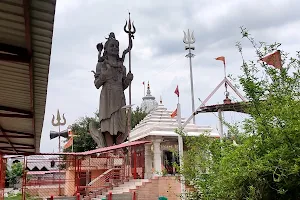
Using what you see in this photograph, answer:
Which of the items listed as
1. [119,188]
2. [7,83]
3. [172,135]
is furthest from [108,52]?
[7,83]

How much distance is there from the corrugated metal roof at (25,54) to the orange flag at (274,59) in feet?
9.88

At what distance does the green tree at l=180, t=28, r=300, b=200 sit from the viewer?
14.6 ft

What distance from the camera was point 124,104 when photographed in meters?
19.9

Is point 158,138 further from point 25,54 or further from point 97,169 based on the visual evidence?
point 25,54

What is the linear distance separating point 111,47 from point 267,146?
15.3 metres

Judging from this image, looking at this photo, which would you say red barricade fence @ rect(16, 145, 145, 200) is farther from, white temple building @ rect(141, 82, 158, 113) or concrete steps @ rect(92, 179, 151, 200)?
white temple building @ rect(141, 82, 158, 113)

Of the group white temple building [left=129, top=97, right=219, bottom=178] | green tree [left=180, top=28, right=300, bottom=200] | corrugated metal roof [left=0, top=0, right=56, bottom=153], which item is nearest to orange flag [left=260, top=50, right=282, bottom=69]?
green tree [left=180, top=28, right=300, bottom=200]

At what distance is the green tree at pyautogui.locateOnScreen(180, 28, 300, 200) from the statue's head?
570 inches

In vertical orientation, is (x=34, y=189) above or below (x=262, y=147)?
below

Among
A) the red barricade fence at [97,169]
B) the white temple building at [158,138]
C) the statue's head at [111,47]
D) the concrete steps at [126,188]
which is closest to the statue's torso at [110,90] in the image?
the statue's head at [111,47]

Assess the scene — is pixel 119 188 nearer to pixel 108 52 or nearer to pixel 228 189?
pixel 108 52

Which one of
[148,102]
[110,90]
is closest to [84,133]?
[148,102]

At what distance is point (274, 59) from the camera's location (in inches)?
207

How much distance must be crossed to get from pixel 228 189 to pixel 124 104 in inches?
592
